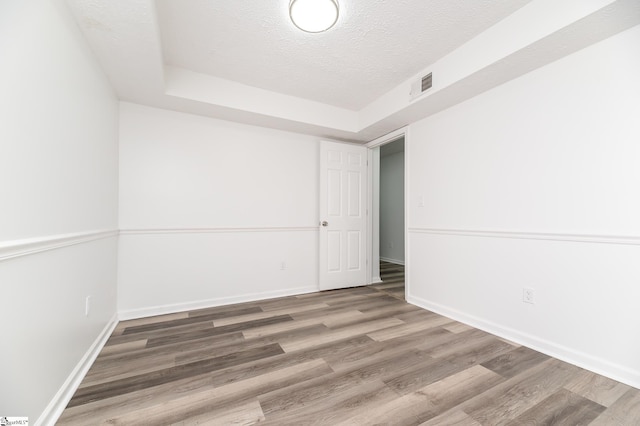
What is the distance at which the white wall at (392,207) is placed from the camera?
5.79 meters

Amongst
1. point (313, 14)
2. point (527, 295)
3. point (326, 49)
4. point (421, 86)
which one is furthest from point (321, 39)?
point (527, 295)

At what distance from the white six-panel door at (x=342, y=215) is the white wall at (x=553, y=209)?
50.6 inches

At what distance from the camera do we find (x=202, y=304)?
2.92 m

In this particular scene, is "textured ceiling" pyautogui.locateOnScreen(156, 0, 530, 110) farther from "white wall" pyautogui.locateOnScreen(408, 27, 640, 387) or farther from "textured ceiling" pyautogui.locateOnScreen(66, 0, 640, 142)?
"white wall" pyautogui.locateOnScreen(408, 27, 640, 387)

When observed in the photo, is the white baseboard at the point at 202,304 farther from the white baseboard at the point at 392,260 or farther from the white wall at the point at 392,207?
the white wall at the point at 392,207

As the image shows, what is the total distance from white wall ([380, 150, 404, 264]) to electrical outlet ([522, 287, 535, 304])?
361 cm

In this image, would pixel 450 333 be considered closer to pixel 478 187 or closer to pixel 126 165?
pixel 478 187

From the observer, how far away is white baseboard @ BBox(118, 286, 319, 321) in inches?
103

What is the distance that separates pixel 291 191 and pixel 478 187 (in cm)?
218

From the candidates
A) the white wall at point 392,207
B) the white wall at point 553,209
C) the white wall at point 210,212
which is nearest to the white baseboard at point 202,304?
the white wall at point 210,212

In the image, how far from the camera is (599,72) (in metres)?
1.74

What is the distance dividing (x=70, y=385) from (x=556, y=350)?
3.17 m

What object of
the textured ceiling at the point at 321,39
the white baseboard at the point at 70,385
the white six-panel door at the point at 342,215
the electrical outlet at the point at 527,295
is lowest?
the white baseboard at the point at 70,385

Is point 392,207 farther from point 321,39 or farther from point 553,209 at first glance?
point 321,39
